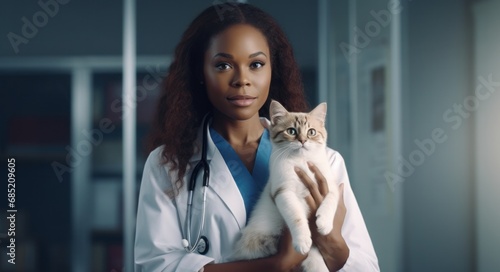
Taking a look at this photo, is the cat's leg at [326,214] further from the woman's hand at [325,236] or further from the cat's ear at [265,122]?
the cat's ear at [265,122]

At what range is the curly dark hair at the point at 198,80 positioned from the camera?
1.44 meters

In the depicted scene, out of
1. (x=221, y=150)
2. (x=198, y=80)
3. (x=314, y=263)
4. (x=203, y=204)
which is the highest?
(x=198, y=80)

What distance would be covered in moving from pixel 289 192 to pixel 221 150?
206 mm

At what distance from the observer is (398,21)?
3.26 m

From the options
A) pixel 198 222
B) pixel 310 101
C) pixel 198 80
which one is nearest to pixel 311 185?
pixel 198 222

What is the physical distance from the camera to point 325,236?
4.26 feet

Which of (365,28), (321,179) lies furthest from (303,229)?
(365,28)

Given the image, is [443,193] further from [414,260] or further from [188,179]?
[188,179]

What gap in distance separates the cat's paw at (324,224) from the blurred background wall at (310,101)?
199 centimetres

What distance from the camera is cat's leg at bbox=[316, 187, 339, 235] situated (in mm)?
1274

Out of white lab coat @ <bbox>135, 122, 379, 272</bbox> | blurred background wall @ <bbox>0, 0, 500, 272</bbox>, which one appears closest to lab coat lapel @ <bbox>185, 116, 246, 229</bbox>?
white lab coat @ <bbox>135, 122, 379, 272</bbox>

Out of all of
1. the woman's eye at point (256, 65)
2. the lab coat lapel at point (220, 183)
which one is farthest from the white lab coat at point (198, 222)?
the woman's eye at point (256, 65)

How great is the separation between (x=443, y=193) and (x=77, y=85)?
201 cm

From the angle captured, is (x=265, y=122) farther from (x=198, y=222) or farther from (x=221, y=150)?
(x=198, y=222)
